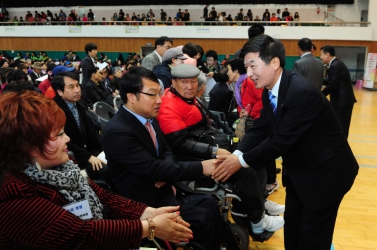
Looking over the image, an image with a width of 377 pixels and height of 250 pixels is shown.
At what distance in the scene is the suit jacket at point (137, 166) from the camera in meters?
2.01

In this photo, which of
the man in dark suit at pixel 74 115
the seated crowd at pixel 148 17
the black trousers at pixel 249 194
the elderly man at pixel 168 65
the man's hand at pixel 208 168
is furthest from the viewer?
the seated crowd at pixel 148 17

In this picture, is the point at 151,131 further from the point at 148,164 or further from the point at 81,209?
the point at 81,209

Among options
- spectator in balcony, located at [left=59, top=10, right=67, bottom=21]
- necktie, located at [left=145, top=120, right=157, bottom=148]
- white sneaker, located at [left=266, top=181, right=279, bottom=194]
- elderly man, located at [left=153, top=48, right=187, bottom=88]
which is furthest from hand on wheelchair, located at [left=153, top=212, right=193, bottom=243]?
spectator in balcony, located at [left=59, top=10, right=67, bottom=21]

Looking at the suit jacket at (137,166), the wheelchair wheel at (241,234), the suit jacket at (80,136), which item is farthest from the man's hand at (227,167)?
the suit jacket at (80,136)

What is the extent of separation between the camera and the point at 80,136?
308 centimetres

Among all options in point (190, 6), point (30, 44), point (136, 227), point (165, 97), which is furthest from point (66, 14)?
point (136, 227)

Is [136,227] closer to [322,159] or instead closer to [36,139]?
[36,139]

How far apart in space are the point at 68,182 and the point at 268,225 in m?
1.73

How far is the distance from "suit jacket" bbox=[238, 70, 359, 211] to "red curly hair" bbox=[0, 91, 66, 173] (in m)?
1.15

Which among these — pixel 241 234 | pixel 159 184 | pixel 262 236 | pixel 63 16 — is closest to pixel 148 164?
pixel 159 184

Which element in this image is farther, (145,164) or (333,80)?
(333,80)

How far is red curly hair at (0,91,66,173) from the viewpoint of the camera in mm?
1272

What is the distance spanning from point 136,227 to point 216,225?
887 mm

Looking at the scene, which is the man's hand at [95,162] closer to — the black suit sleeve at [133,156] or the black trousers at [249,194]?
the black suit sleeve at [133,156]
